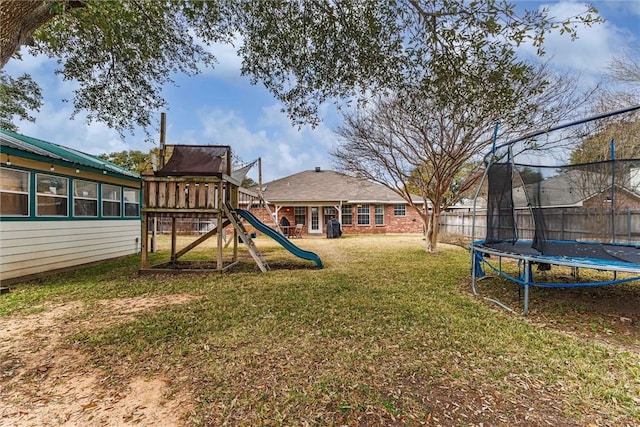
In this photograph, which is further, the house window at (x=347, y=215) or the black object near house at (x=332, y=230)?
the house window at (x=347, y=215)

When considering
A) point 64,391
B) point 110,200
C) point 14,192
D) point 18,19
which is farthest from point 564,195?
point 110,200

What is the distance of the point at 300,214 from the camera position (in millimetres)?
20078

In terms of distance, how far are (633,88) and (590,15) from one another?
11.3 meters

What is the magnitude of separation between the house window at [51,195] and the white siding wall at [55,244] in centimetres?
27

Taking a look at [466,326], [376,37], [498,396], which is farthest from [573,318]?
[376,37]

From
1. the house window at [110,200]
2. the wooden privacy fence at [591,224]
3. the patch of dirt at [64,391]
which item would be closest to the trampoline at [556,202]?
the wooden privacy fence at [591,224]

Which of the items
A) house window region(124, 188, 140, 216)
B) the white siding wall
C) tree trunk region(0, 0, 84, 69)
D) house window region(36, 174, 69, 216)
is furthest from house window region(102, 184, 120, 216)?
tree trunk region(0, 0, 84, 69)

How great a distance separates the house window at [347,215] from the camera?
20500 millimetres

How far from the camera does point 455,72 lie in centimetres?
418

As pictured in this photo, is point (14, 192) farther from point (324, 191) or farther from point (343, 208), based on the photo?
point (343, 208)

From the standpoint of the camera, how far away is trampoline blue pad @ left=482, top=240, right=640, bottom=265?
461 cm

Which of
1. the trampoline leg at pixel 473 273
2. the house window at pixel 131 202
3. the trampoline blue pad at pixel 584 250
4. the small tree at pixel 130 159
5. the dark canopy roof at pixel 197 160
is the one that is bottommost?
the trampoline leg at pixel 473 273

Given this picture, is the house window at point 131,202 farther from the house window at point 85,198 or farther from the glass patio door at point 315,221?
the glass patio door at point 315,221

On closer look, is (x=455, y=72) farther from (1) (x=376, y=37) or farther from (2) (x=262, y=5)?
(2) (x=262, y=5)
